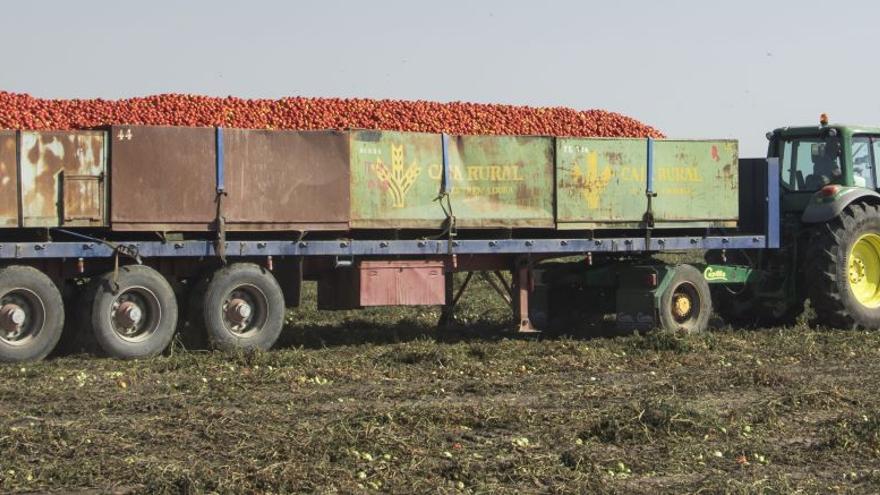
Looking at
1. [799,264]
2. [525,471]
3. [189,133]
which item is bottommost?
[525,471]

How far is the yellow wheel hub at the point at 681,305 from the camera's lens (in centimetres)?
1577

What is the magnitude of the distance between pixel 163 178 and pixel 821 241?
780cm

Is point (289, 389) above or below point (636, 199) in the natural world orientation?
below

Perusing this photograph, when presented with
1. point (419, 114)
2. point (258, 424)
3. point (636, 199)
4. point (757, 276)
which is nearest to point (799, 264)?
point (757, 276)

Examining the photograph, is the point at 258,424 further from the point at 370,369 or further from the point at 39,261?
the point at 39,261

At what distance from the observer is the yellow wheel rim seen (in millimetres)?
16547

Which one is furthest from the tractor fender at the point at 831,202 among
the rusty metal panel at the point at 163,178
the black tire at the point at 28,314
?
the black tire at the point at 28,314

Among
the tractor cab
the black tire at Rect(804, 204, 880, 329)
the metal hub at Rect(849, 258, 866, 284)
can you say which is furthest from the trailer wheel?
the metal hub at Rect(849, 258, 866, 284)

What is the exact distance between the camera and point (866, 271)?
1677cm

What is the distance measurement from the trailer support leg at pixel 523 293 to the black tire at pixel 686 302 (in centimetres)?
151

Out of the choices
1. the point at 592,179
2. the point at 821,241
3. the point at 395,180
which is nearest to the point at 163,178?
the point at 395,180

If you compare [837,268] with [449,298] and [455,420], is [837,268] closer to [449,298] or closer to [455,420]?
[449,298]

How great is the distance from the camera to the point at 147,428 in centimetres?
912

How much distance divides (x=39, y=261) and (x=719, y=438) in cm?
711
